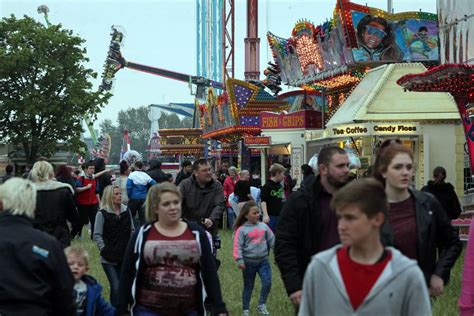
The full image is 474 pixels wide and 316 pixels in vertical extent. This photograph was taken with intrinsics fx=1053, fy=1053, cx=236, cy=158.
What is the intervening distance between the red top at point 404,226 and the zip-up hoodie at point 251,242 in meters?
4.72

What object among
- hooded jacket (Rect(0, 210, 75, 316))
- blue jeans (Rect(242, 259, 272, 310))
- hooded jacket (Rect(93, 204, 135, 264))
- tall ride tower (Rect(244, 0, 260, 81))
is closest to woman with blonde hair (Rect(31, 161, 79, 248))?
→ hooded jacket (Rect(93, 204, 135, 264))

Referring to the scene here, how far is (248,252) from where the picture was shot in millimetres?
10531

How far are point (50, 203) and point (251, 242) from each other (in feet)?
7.11

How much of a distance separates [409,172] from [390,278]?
174 cm

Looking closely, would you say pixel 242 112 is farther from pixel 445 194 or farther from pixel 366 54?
pixel 445 194

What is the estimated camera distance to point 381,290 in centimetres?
411

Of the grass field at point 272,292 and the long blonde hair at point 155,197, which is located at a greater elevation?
the long blonde hair at point 155,197

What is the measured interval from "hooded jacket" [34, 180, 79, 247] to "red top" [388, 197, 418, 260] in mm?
4374

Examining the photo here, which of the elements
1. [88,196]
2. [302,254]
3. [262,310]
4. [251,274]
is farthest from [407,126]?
[302,254]

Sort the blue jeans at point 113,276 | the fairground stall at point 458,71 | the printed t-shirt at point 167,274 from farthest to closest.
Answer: the fairground stall at point 458,71
the blue jeans at point 113,276
the printed t-shirt at point 167,274

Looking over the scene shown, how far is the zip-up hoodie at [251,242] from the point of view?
10477mm

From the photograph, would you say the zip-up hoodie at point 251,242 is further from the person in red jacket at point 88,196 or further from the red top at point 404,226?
the person in red jacket at point 88,196

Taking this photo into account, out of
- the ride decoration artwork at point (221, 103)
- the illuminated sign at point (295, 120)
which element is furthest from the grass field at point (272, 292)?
the ride decoration artwork at point (221, 103)

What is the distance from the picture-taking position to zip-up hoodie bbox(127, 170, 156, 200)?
16.5 meters
